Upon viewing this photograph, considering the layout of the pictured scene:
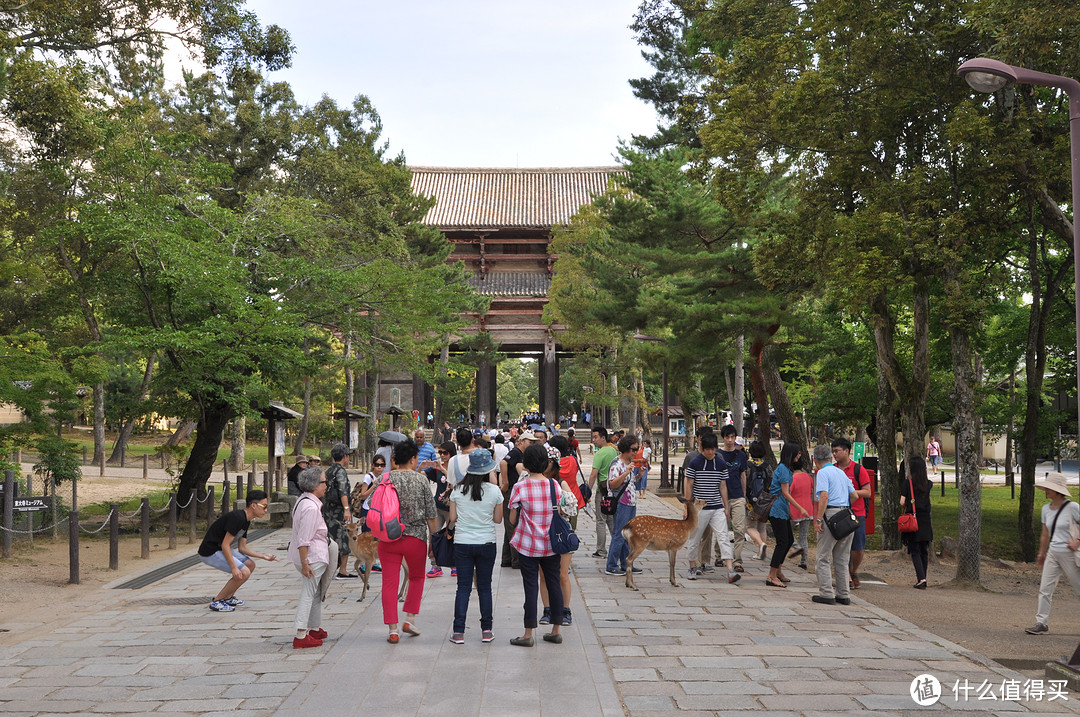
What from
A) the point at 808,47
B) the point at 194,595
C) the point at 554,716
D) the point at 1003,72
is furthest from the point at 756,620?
the point at 808,47

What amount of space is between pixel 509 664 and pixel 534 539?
947 mm

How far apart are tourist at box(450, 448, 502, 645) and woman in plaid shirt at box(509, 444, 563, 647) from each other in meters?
0.19

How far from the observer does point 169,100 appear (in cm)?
2370

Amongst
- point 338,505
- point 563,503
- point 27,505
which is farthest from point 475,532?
point 27,505

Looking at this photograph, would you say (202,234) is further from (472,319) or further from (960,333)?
(472,319)

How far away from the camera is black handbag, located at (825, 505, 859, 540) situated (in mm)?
8711

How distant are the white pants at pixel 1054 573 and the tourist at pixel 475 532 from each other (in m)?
4.60

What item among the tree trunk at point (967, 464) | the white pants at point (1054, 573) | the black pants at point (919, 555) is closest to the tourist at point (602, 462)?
the black pants at point (919, 555)

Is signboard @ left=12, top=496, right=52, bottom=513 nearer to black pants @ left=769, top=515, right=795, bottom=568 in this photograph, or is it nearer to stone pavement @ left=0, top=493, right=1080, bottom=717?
stone pavement @ left=0, top=493, right=1080, bottom=717

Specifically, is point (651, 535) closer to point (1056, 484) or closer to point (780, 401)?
point (1056, 484)

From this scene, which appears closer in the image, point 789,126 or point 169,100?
point 789,126

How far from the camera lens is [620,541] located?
10219 millimetres

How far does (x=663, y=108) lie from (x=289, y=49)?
14596mm

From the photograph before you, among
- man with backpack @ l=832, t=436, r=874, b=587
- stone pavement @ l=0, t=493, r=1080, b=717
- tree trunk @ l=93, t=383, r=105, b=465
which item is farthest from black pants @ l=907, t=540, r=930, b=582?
tree trunk @ l=93, t=383, r=105, b=465
